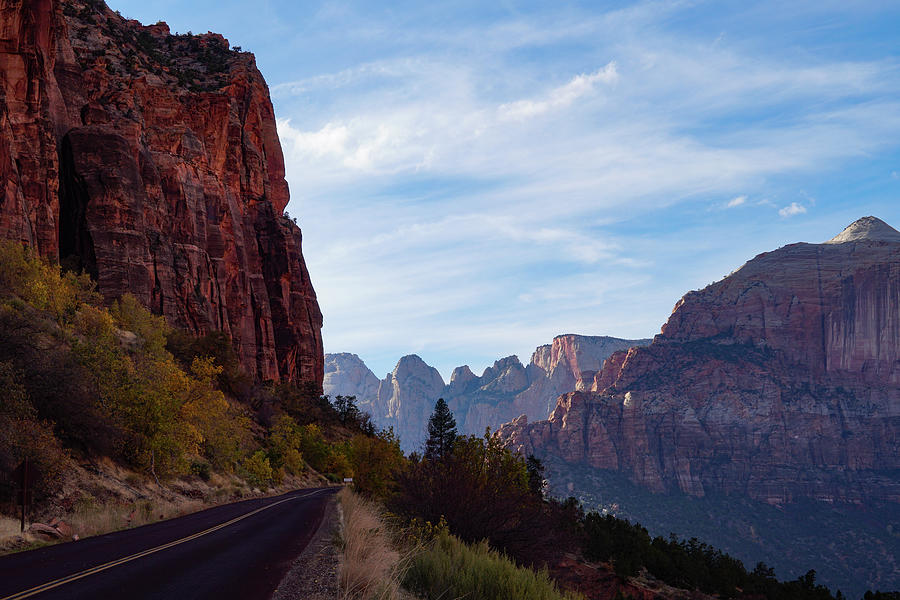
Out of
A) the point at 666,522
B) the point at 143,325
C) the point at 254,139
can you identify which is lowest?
the point at 666,522

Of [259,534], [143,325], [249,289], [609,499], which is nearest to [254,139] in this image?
[249,289]

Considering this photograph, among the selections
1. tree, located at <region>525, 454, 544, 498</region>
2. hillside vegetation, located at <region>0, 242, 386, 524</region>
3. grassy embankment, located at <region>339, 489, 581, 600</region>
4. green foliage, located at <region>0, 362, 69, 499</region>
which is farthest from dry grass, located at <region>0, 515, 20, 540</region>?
tree, located at <region>525, 454, 544, 498</region>

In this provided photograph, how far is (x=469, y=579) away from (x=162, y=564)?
5.92 meters

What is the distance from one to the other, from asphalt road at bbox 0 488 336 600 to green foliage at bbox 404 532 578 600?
2.56 metres

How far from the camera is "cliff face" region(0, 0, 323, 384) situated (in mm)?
55562

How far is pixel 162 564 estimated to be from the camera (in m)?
12.2

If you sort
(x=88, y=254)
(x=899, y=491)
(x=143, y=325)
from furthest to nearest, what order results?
(x=899, y=491) → (x=88, y=254) → (x=143, y=325)

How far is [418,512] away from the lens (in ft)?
58.1

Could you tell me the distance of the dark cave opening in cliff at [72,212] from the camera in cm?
6247

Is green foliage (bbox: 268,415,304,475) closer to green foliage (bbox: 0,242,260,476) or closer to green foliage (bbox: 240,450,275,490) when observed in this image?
green foliage (bbox: 240,450,275,490)

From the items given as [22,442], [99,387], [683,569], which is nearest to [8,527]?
[22,442]

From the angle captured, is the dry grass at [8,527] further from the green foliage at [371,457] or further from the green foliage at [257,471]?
the green foliage at [257,471]

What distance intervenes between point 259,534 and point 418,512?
4537 millimetres

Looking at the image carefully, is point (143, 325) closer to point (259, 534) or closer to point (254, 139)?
point (259, 534)
